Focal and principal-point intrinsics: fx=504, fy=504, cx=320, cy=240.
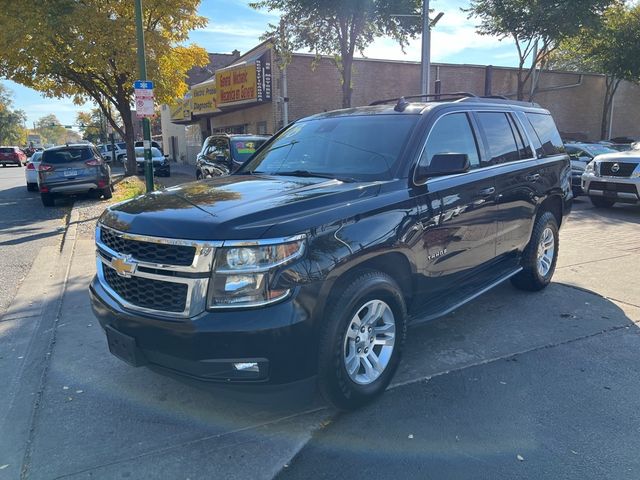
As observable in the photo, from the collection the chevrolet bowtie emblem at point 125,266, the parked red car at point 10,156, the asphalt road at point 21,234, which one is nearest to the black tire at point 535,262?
the chevrolet bowtie emblem at point 125,266

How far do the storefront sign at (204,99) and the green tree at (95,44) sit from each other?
5098 millimetres

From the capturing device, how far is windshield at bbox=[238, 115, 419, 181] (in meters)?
3.75

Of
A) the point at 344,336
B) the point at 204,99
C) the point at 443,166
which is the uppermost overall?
the point at 204,99

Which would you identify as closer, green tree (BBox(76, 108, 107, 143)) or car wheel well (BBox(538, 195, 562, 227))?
car wheel well (BBox(538, 195, 562, 227))

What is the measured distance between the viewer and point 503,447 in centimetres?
288

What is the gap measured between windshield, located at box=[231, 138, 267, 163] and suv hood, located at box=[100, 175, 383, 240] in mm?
7960

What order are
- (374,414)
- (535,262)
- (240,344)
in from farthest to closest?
(535,262)
(374,414)
(240,344)

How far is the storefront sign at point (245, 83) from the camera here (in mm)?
20656

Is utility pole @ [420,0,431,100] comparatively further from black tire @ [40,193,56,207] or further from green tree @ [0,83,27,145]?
green tree @ [0,83,27,145]

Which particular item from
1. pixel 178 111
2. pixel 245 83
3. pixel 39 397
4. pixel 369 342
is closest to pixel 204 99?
pixel 245 83

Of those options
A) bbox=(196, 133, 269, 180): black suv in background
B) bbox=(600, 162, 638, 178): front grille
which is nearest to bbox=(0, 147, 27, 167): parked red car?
bbox=(196, 133, 269, 180): black suv in background

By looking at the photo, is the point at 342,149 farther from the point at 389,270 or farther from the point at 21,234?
the point at 21,234

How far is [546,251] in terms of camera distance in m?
5.69

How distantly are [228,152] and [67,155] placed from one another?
17.1ft
